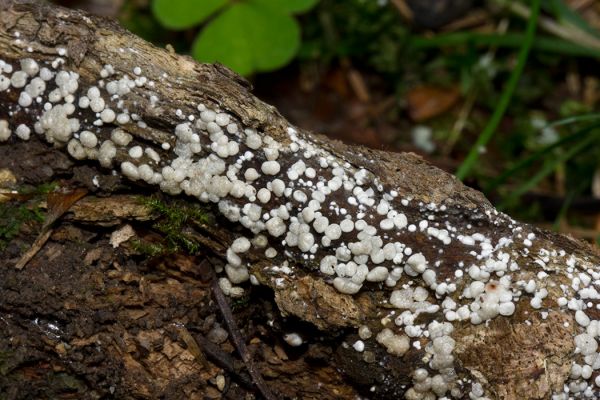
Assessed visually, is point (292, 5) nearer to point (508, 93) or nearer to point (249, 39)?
point (249, 39)

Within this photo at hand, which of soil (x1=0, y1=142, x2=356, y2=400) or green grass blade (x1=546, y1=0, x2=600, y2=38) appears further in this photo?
green grass blade (x1=546, y1=0, x2=600, y2=38)

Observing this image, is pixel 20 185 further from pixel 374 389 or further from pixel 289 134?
pixel 374 389

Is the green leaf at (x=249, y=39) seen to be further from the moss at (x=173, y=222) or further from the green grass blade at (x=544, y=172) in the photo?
the moss at (x=173, y=222)

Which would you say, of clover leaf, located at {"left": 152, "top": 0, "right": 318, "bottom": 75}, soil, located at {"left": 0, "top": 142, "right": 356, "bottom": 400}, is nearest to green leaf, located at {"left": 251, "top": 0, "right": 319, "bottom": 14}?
clover leaf, located at {"left": 152, "top": 0, "right": 318, "bottom": 75}

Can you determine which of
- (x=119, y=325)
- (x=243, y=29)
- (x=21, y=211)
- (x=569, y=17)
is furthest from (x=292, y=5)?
(x=119, y=325)

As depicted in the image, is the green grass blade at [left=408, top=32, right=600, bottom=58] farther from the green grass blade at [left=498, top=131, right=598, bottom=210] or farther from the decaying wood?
the decaying wood
